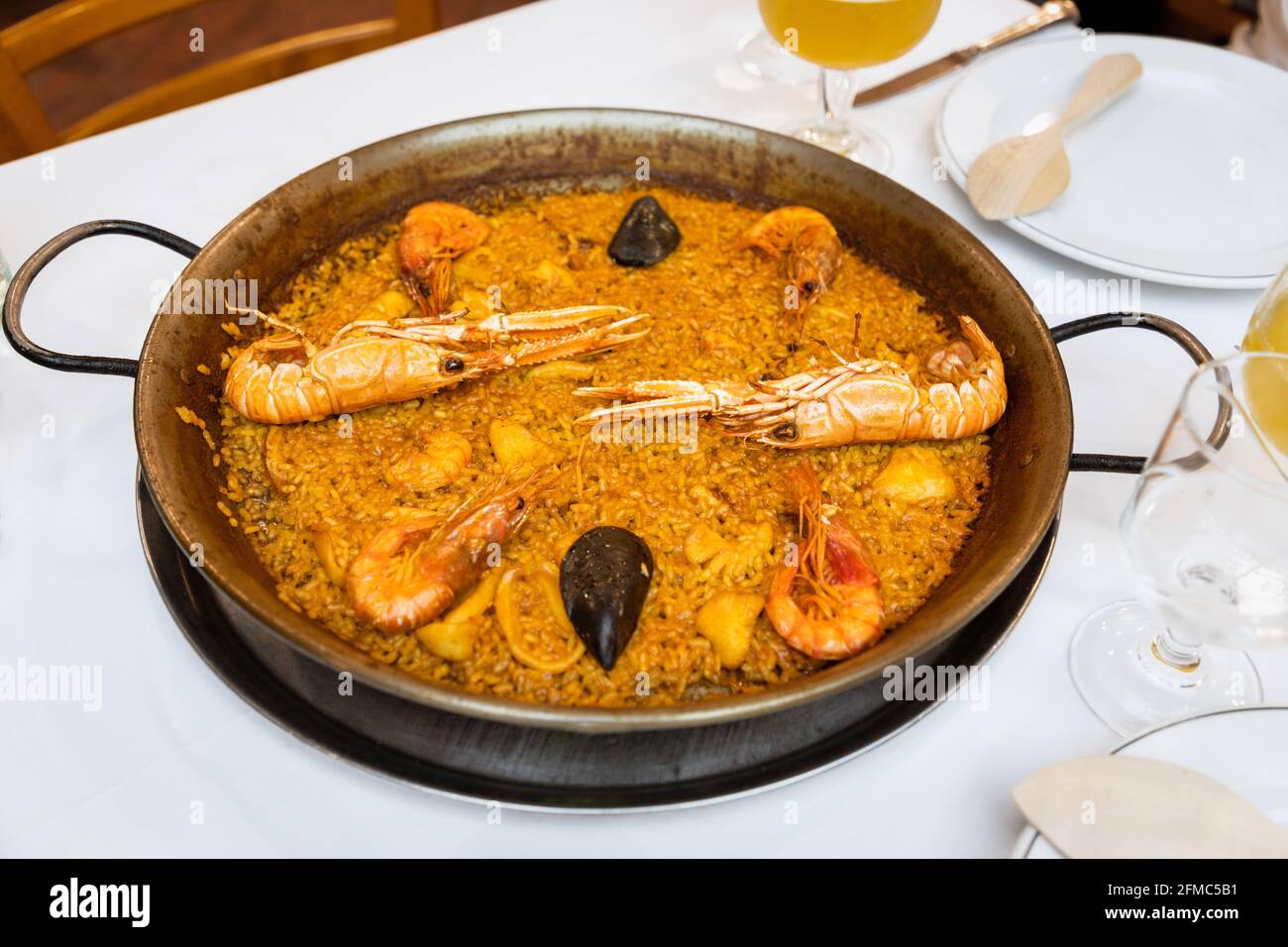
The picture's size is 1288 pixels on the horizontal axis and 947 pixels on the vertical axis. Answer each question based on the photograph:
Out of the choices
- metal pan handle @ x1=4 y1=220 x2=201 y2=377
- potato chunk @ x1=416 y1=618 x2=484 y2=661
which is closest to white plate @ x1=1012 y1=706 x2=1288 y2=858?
potato chunk @ x1=416 y1=618 x2=484 y2=661

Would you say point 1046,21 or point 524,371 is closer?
point 524,371

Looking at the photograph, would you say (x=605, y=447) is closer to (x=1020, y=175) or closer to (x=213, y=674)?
(x=213, y=674)

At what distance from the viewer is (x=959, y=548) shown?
61.9 inches

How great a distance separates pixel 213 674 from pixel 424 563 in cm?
34

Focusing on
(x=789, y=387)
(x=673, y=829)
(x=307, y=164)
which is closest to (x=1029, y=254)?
(x=789, y=387)

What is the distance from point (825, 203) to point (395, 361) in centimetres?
91

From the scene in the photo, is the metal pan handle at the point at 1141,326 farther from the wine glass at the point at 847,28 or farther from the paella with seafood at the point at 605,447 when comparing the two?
the wine glass at the point at 847,28

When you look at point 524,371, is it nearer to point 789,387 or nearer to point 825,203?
point 789,387

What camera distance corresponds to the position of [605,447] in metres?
1.69

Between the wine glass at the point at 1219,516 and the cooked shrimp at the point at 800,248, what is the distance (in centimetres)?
77

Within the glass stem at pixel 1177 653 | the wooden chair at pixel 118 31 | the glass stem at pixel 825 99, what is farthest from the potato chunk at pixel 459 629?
the wooden chair at pixel 118 31

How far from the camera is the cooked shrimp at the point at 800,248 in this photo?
190cm

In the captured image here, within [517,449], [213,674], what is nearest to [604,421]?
[517,449]

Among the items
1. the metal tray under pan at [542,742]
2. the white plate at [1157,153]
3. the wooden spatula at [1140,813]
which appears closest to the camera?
the wooden spatula at [1140,813]
